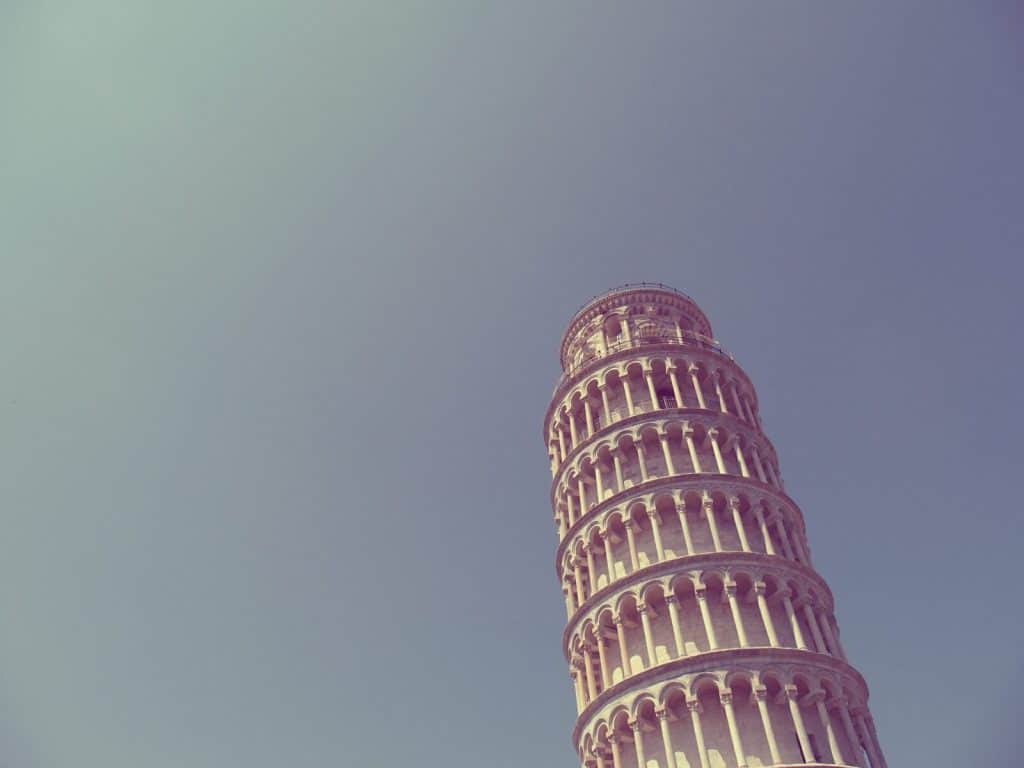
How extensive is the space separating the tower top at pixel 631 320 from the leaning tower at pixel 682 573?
0.45 ft

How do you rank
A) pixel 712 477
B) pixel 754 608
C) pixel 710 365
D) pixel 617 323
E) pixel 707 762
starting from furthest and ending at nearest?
pixel 617 323
pixel 710 365
pixel 712 477
pixel 754 608
pixel 707 762

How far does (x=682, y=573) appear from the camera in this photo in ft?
106

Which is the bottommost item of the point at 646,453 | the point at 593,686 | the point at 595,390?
the point at 593,686

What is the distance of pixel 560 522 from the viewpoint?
40.5 metres

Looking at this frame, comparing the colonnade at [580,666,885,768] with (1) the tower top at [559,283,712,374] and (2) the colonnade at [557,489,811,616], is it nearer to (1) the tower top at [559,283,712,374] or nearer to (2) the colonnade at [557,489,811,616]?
(2) the colonnade at [557,489,811,616]

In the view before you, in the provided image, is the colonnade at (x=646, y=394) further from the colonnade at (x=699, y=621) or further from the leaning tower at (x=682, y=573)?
the colonnade at (x=699, y=621)

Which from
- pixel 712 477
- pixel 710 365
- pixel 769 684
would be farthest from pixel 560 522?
pixel 769 684

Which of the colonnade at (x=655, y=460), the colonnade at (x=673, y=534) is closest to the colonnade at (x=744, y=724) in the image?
the colonnade at (x=673, y=534)

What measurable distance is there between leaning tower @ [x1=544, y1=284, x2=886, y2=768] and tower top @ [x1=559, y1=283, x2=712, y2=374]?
14 centimetres

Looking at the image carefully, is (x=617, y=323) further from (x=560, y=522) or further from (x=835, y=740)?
(x=835, y=740)

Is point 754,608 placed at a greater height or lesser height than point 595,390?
lesser

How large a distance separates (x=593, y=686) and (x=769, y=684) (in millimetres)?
7226

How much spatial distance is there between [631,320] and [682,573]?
17452 millimetres

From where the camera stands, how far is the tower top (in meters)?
45.2
